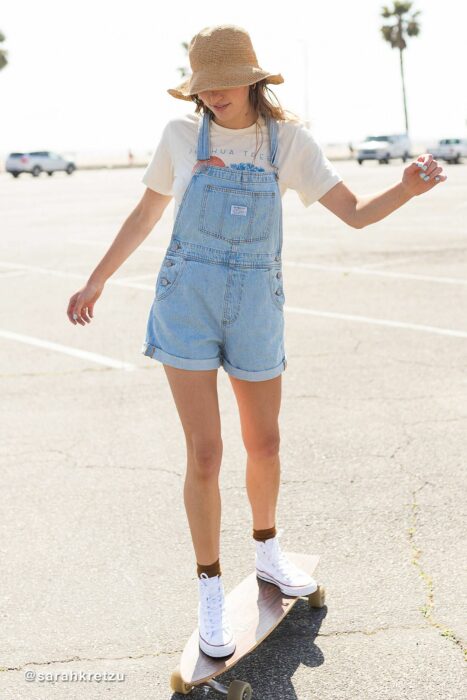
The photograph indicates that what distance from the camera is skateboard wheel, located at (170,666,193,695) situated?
294cm

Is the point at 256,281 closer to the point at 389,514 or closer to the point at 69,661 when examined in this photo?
the point at 69,661

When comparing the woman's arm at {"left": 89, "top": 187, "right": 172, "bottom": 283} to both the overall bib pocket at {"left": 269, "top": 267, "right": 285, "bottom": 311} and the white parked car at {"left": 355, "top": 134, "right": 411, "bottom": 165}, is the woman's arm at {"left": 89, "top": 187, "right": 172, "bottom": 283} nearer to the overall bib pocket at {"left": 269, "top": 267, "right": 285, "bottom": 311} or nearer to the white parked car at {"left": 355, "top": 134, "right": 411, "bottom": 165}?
the overall bib pocket at {"left": 269, "top": 267, "right": 285, "bottom": 311}

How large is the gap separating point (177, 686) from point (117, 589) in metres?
0.82

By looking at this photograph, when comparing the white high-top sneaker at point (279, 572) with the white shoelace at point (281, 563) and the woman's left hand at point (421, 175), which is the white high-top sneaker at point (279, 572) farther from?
the woman's left hand at point (421, 175)

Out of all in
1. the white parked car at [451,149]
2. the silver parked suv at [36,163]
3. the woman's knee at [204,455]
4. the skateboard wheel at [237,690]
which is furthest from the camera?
the white parked car at [451,149]

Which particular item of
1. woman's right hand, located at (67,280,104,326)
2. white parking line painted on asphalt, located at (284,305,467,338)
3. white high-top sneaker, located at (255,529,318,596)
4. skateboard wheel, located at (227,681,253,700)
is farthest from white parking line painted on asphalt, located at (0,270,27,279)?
skateboard wheel, located at (227,681,253,700)

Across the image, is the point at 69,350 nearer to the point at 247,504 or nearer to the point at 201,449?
the point at 247,504

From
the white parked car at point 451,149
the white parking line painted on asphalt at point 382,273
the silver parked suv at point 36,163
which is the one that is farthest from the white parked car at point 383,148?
the white parking line painted on asphalt at point 382,273

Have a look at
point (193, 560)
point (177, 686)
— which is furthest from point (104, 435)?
point (177, 686)

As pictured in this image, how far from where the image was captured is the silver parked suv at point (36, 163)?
152 feet

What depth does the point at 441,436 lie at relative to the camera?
543 centimetres

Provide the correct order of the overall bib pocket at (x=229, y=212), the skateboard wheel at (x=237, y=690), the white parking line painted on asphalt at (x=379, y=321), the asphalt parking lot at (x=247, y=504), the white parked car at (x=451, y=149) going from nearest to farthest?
the skateboard wheel at (x=237, y=690), the overall bib pocket at (x=229, y=212), the asphalt parking lot at (x=247, y=504), the white parking line painted on asphalt at (x=379, y=321), the white parked car at (x=451, y=149)

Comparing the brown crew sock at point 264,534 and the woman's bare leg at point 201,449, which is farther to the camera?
the brown crew sock at point 264,534

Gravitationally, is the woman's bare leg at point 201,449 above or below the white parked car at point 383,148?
above
